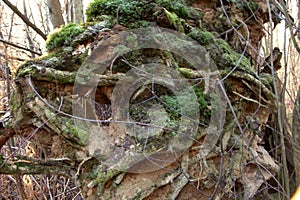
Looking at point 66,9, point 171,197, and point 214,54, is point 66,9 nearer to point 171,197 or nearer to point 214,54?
point 214,54

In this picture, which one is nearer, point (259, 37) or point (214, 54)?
point (214, 54)

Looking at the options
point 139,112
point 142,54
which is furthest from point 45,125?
point 142,54

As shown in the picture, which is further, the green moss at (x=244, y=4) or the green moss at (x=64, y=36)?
the green moss at (x=244, y=4)

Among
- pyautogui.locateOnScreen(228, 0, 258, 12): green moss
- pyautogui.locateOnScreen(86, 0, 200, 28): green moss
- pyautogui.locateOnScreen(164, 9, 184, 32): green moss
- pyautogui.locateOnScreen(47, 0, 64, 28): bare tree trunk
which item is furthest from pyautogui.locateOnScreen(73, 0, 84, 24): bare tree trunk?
pyautogui.locateOnScreen(228, 0, 258, 12): green moss

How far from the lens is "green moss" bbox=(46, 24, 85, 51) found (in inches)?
84.4

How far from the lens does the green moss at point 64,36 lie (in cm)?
214

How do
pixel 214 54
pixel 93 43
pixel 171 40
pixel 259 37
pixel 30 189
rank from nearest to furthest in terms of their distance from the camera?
pixel 93 43 < pixel 171 40 < pixel 214 54 < pixel 259 37 < pixel 30 189

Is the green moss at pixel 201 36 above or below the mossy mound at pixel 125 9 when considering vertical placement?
below

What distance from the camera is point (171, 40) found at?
7.36 feet

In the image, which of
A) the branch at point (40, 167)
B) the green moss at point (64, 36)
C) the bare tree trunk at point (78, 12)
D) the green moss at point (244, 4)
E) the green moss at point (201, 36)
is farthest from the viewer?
the bare tree trunk at point (78, 12)

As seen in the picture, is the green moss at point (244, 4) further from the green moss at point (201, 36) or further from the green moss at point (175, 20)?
the green moss at point (175, 20)

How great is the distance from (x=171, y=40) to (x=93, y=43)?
57 cm

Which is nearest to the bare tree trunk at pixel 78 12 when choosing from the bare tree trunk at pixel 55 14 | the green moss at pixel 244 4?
the bare tree trunk at pixel 55 14

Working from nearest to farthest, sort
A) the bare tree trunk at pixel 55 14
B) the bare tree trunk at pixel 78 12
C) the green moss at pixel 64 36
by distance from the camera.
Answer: the green moss at pixel 64 36
the bare tree trunk at pixel 55 14
the bare tree trunk at pixel 78 12
